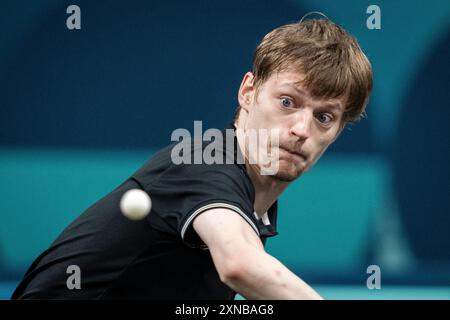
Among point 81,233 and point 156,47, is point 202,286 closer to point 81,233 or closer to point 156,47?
point 81,233

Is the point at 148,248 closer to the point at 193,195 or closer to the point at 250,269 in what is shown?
the point at 193,195

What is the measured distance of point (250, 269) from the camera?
7.50 ft

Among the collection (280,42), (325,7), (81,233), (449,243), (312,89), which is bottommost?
(449,243)

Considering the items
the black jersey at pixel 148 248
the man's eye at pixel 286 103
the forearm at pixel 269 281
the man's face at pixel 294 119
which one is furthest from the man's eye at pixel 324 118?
the forearm at pixel 269 281

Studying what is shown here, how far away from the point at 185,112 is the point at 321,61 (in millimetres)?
3609

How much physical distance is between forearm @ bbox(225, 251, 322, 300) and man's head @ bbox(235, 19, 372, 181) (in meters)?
0.67

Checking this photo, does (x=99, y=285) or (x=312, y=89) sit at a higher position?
(x=312, y=89)

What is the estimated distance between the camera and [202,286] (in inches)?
115

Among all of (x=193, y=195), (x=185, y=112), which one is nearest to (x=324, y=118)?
(x=193, y=195)

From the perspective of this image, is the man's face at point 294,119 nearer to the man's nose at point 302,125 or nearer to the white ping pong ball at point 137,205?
the man's nose at point 302,125

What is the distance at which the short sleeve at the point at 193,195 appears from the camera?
2480 mm

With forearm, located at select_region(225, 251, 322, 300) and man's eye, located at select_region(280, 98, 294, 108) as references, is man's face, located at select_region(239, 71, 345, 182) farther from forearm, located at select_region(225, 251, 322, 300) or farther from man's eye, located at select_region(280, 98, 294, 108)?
forearm, located at select_region(225, 251, 322, 300)
